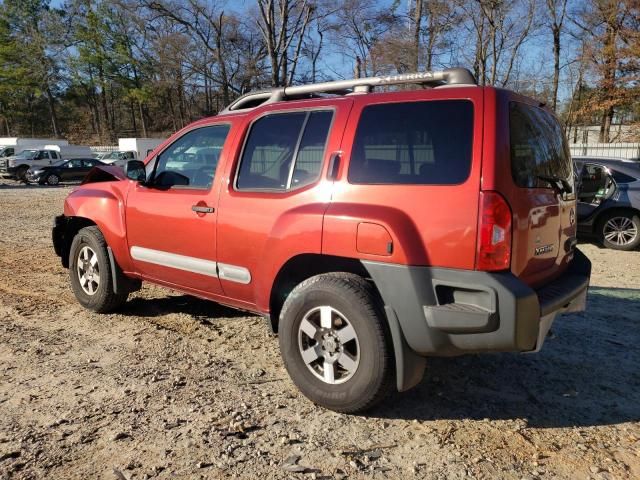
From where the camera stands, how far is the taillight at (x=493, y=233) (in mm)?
2811

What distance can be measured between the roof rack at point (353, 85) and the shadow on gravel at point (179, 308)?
1.98 m

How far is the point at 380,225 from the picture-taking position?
119 inches

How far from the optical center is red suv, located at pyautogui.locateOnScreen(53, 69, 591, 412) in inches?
113

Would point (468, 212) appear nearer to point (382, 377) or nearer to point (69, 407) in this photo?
point (382, 377)

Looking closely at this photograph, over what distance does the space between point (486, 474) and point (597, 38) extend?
36.4 metres

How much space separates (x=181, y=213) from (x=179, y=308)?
158 cm

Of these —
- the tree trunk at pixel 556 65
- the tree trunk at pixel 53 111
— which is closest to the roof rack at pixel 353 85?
the tree trunk at pixel 556 65

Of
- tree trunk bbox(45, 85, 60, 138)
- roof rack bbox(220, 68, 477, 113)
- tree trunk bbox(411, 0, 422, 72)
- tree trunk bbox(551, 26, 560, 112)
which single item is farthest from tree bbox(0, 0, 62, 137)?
roof rack bbox(220, 68, 477, 113)

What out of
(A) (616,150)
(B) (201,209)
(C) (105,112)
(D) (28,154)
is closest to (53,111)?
(C) (105,112)

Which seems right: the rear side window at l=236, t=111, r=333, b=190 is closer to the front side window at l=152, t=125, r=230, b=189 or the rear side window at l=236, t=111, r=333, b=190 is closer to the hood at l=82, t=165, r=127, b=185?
the front side window at l=152, t=125, r=230, b=189

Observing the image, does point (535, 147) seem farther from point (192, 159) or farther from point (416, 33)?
point (416, 33)

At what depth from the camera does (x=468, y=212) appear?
2850 millimetres

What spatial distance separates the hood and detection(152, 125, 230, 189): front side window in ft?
Result: 1.94

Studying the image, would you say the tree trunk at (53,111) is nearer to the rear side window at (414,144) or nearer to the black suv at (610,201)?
the black suv at (610,201)
